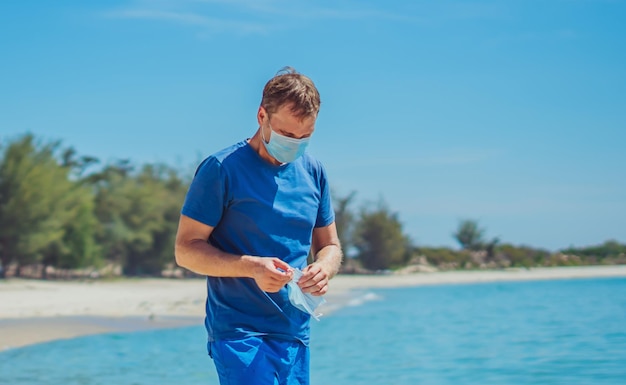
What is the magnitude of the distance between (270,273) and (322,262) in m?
0.36

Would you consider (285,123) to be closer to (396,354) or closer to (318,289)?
(318,289)

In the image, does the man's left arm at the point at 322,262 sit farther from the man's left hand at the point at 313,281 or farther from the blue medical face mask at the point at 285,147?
the blue medical face mask at the point at 285,147

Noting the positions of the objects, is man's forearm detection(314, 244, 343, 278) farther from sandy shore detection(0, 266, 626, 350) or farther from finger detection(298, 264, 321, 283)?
sandy shore detection(0, 266, 626, 350)

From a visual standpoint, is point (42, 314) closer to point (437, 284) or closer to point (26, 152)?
point (26, 152)

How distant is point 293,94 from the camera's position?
2932mm

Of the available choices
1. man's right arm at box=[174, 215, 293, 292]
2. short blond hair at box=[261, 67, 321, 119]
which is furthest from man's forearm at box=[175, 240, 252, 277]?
short blond hair at box=[261, 67, 321, 119]

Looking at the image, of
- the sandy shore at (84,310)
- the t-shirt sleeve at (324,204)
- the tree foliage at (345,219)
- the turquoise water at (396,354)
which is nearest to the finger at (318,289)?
the t-shirt sleeve at (324,204)

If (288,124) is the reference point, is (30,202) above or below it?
above

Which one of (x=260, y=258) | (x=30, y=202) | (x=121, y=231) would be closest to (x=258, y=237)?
(x=260, y=258)

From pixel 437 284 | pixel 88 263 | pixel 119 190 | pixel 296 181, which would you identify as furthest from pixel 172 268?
pixel 296 181

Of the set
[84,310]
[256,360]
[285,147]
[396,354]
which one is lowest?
[396,354]

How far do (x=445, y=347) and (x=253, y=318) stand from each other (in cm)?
1452

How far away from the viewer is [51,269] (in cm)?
4253

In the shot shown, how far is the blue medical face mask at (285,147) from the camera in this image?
2984mm
